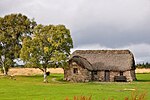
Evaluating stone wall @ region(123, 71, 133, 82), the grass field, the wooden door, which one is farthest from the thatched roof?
the grass field

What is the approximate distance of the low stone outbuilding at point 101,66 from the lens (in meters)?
77.7

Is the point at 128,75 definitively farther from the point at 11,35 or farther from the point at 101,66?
the point at 11,35

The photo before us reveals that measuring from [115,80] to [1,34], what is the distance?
27878 millimetres

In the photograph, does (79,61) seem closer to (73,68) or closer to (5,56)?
(73,68)

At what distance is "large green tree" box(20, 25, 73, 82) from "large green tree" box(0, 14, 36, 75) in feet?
47.1

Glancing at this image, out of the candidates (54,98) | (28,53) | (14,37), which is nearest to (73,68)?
(28,53)

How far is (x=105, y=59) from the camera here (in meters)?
82.4

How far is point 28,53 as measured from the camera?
70.1m

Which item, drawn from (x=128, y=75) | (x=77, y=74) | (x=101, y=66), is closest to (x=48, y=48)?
(x=77, y=74)

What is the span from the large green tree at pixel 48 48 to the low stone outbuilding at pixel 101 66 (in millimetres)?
6971

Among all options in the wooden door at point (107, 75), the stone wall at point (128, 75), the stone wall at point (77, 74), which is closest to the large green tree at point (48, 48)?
the stone wall at point (77, 74)

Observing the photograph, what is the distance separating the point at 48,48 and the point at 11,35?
63.9 ft

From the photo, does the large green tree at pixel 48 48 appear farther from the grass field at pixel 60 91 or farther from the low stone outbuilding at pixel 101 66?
the grass field at pixel 60 91

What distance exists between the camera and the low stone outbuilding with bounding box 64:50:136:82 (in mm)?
77688
